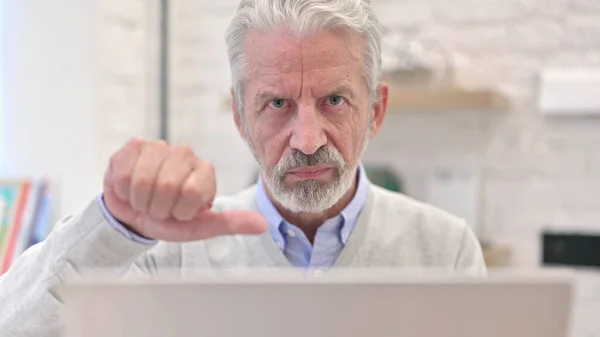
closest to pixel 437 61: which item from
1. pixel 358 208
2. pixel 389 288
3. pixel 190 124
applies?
pixel 190 124

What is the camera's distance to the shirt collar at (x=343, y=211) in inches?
41.6

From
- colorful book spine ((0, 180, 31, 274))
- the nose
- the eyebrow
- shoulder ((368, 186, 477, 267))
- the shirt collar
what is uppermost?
the eyebrow

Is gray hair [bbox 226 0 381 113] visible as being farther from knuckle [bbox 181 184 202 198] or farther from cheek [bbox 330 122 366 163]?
knuckle [bbox 181 184 202 198]

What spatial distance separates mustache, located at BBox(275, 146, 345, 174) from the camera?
36.1 inches

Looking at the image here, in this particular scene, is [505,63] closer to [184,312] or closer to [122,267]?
[122,267]

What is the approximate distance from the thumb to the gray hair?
315 mm

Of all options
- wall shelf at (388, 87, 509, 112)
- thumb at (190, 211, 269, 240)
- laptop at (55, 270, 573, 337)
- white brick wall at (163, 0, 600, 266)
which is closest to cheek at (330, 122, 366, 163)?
thumb at (190, 211, 269, 240)

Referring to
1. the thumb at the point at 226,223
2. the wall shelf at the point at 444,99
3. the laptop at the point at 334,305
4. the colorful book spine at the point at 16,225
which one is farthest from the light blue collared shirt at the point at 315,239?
the colorful book spine at the point at 16,225

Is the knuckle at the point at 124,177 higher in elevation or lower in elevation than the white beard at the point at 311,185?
higher

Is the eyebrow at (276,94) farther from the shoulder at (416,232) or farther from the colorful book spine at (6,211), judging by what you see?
the colorful book spine at (6,211)

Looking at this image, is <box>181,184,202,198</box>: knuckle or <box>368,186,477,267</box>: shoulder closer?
<box>181,184,202,198</box>: knuckle

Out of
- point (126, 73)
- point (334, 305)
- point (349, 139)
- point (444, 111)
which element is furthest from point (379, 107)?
point (126, 73)

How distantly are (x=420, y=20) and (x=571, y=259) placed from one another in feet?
2.57

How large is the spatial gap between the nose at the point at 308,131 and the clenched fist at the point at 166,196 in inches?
7.3
